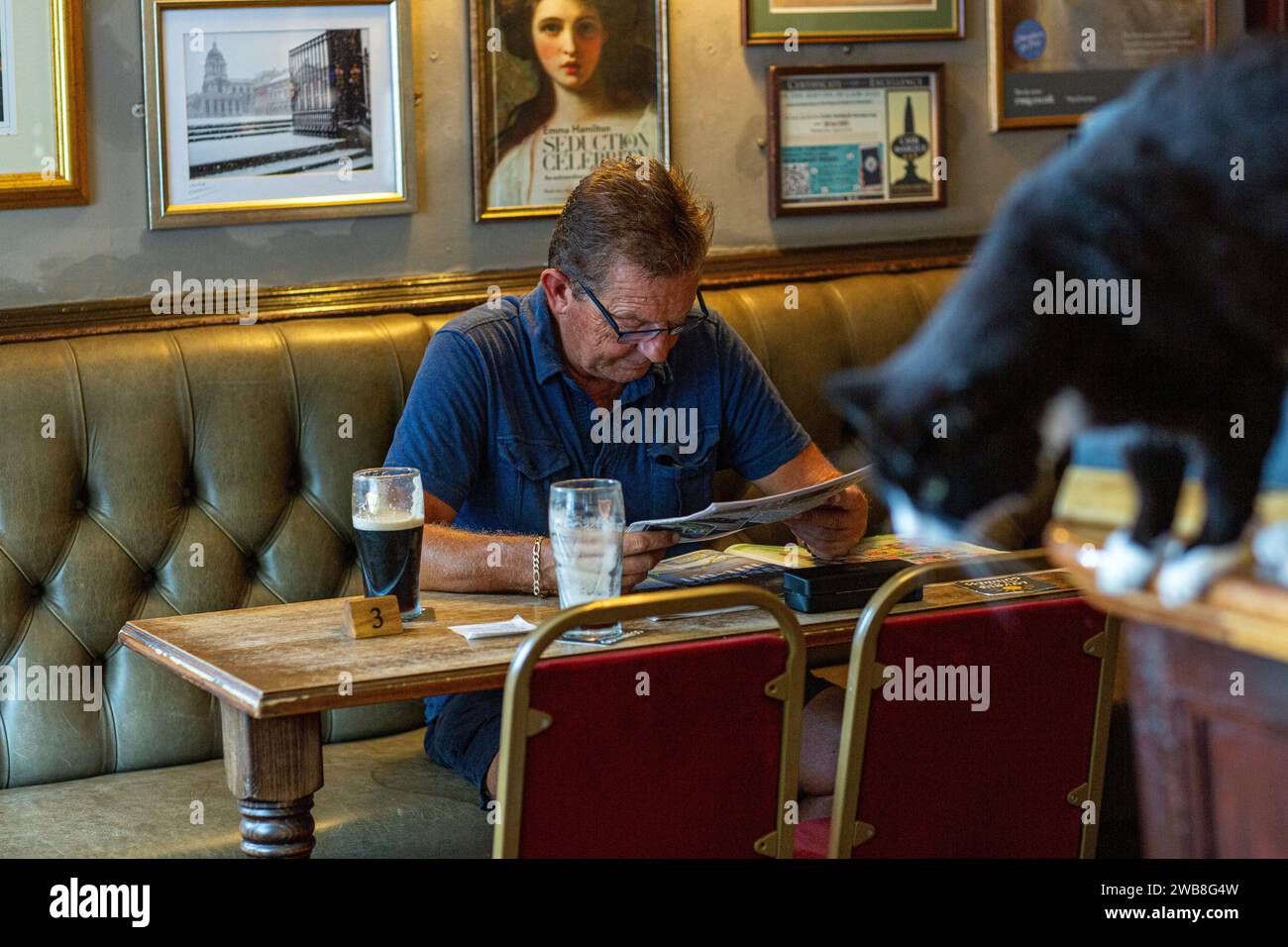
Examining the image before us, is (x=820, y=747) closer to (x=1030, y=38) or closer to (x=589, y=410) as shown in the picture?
(x=589, y=410)

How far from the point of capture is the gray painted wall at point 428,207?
2.30m

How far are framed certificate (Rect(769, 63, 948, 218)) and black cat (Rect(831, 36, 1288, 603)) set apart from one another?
1223 mm

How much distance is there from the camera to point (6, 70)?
225 cm

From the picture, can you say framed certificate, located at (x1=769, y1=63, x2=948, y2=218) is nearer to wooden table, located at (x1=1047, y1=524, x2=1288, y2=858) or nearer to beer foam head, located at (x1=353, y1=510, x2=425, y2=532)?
beer foam head, located at (x1=353, y1=510, x2=425, y2=532)

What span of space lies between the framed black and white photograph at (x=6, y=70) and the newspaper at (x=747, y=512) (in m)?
1.26

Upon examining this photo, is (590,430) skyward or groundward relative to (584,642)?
skyward

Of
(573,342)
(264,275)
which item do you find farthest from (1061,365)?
(264,275)

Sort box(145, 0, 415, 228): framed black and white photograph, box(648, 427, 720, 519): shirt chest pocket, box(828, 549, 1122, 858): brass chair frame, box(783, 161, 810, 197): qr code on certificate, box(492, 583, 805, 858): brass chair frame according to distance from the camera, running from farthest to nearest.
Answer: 1. box(783, 161, 810, 197): qr code on certificate
2. box(145, 0, 415, 228): framed black and white photograph
3. box(648, 427, 720, 519): shirt chest pocket
4. box(828, 549, 1122, 858): brass chair frame
5. box(492, 583, 805, 858): brass chair frame

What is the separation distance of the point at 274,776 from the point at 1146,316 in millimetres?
1162

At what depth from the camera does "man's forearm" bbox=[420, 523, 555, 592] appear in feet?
5.83

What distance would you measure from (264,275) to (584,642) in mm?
1180

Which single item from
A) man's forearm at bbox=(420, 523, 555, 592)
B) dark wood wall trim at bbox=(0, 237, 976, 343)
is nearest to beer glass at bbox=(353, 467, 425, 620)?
man's forearm at bbox=(420, 523, 555, 592)
